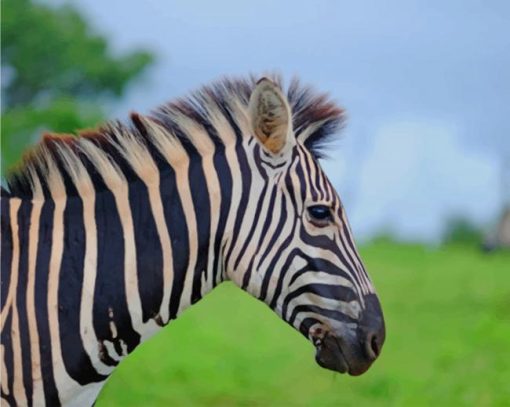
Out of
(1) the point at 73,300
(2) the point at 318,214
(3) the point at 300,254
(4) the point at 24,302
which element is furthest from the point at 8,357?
(2) the point at 318,214

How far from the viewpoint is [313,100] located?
445cm

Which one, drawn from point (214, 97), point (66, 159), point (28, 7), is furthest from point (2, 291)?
point (28, 7)

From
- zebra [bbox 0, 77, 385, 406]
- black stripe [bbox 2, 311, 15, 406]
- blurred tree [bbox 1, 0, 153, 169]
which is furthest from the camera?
blurred tree [bbox 1, 0, 153, 169]

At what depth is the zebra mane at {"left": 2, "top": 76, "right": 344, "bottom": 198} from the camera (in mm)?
4102

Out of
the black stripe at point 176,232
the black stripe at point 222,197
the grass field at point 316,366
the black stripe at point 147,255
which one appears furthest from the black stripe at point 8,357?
the grass field at point 316,366

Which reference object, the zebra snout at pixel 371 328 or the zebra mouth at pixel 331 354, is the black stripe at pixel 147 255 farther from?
the zebra snout at pixel 371 328

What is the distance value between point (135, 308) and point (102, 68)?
3239cm

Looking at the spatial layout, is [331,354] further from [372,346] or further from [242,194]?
[242,194]

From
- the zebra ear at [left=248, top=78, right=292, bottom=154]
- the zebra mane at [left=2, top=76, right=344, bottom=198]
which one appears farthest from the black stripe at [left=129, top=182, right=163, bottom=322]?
the zebra ear at [left=248, top=78, right=292, bottom=154]

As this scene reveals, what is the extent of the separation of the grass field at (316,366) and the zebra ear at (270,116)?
23.6ft

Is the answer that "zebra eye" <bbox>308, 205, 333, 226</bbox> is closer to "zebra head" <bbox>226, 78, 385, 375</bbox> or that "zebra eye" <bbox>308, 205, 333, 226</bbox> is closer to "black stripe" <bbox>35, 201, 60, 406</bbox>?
"zebra head" <bbox>226, 78, 385, 375</bbox>

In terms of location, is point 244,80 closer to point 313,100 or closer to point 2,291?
point 313,100

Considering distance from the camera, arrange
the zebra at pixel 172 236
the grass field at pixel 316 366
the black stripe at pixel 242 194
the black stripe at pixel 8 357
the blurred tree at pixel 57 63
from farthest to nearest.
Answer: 1. the blurred tree at pixel 57 63
2. the grass field at pixel 316 366
3. the black stripe at pixel 242 194
4. the zebra at pixel 172 236
5. the black stripe at pixel 8 357

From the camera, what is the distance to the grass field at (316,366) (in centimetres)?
1173
